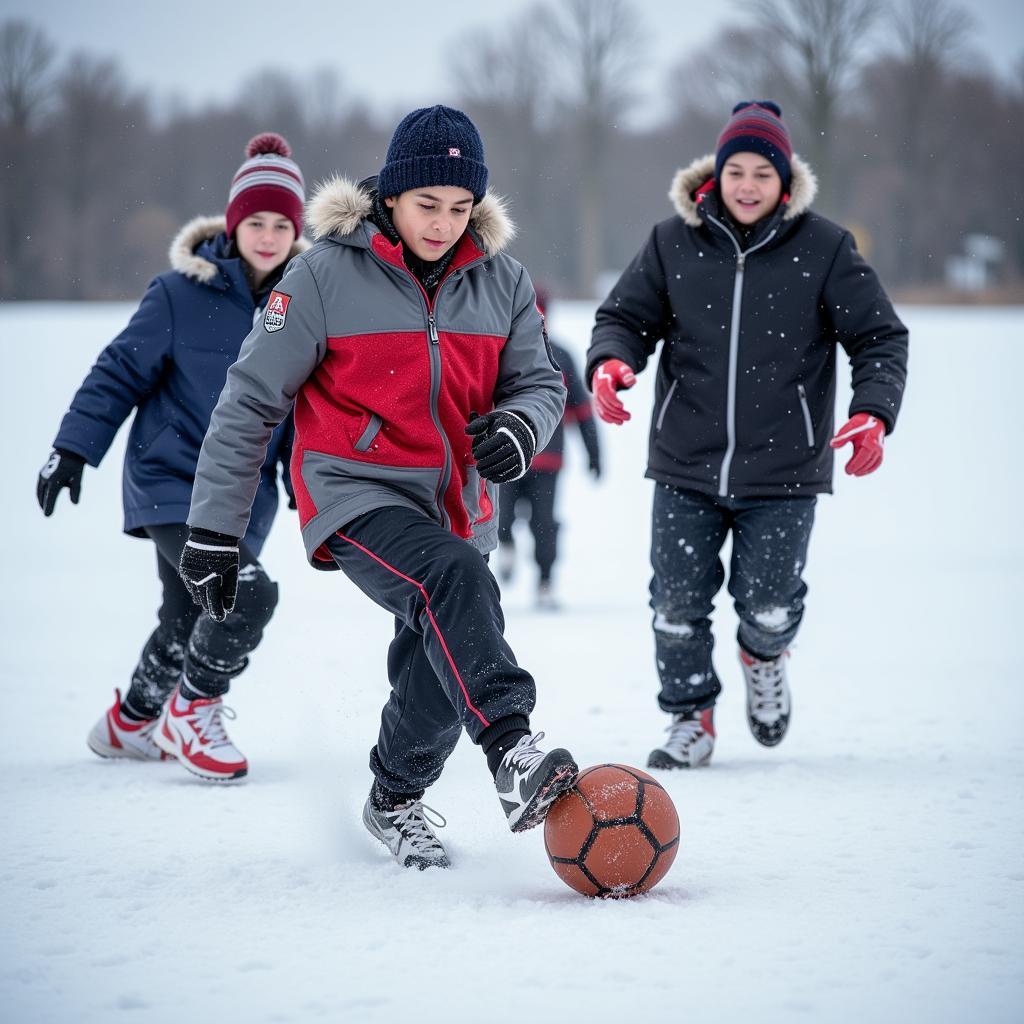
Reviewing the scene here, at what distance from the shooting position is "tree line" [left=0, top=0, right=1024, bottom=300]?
18.3 m

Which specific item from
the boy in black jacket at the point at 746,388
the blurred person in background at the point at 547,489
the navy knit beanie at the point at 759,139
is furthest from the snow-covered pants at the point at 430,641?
the blurred person in background at the point at 547,489

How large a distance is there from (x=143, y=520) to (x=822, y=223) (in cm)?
232

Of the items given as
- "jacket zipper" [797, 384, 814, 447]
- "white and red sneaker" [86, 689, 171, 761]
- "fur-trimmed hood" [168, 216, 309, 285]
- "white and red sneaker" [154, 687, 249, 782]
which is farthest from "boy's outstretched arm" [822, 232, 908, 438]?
"white and red sneaker" [86, 689, 171, 761]

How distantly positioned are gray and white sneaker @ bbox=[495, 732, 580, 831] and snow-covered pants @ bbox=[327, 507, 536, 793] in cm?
8

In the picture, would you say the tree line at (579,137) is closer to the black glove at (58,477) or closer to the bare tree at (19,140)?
the bare tree at (19,140)

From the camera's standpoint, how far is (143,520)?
3.96 m

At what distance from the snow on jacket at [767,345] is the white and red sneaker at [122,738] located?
1899 mm

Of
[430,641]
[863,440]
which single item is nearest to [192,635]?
[430,641]

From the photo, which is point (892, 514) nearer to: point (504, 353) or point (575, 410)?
point (575, 410)

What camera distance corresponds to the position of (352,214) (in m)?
3.06

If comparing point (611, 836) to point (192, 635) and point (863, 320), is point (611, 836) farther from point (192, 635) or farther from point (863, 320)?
point (863, 320)

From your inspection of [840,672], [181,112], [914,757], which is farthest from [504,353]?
[181,112]

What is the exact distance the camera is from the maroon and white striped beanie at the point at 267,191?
4133 mm

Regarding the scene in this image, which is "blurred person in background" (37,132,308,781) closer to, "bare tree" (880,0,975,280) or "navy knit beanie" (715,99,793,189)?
"navy knit beanie" (715,99,793,189)
